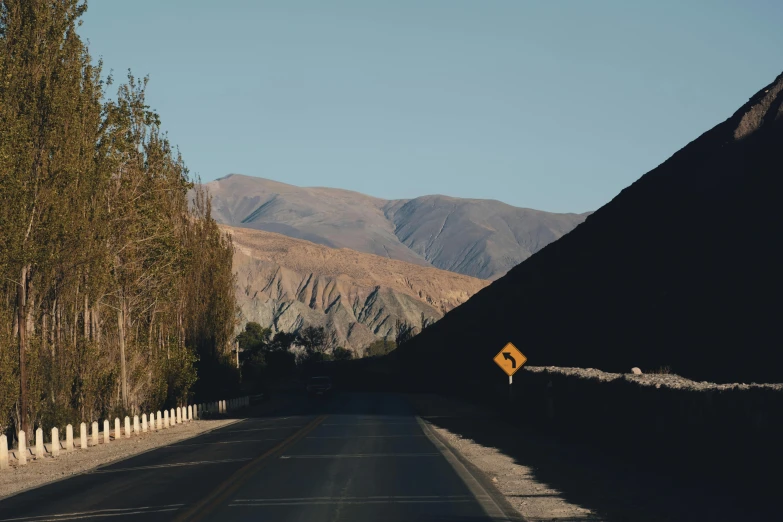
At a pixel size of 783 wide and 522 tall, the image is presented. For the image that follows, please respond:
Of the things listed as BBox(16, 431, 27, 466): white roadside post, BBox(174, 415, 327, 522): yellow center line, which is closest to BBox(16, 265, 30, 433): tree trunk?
BBox(16, 431, 27, 466): white roadside post

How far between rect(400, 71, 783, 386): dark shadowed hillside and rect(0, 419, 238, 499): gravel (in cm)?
2119

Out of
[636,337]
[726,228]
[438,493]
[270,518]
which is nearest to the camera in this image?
[270,518]

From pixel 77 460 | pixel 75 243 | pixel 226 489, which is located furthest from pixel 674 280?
pixel 226 489

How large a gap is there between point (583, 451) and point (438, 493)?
928 cm

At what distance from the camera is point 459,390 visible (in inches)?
2815

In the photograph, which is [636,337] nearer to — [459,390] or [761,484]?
[459,390]

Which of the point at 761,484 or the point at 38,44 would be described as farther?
the point at 38,44

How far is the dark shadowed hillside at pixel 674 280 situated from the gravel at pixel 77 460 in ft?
Result: 69.5

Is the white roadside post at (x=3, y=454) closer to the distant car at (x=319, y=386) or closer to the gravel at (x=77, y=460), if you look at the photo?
the gravel at (x=77, y=460)

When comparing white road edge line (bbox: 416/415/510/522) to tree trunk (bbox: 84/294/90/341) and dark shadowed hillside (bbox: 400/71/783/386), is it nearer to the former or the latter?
tree trunk (bbox: 84/294/90/341)

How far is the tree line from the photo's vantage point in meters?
28.9

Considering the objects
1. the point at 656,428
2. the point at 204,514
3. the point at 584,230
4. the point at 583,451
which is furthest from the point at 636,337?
the point at 204,514

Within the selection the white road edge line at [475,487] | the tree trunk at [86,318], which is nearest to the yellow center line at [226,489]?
the white road edge line at [475,487]

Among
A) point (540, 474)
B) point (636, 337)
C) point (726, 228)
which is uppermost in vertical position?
point (726, 228)
